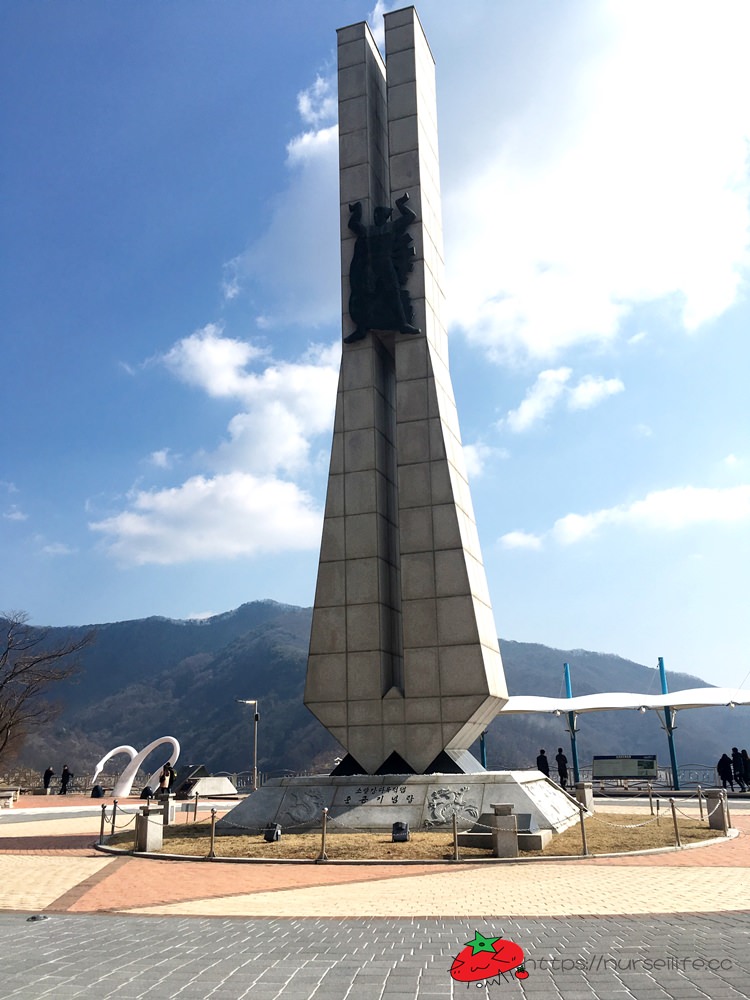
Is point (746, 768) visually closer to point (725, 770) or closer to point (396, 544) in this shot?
point (725, 770)

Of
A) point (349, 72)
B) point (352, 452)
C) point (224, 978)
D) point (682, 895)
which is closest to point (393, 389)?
point (352, 452)

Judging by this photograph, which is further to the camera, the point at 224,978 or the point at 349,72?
the point at 349,72

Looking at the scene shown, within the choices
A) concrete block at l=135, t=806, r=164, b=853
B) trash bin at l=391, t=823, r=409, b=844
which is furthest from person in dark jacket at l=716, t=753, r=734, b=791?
concrete block at l=135, t=806, r=164, b=853

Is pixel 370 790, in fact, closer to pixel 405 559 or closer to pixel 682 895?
pixel 405 559

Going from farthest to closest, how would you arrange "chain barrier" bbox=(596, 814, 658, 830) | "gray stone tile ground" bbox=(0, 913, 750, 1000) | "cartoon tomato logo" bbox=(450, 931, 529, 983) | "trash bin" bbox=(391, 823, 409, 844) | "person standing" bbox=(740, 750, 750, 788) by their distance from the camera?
"person standing" bbox=(740, 750, 750, 788), "chain barrier" bbox=(596, 814, 658, 830), "trash bin" bbox=(391, 823, 409, 844), "cartoon tomato logo" bbox=(450, 931, 529, 983), "gray stone tile ground" bbox=(0, 913, 750, 1000)

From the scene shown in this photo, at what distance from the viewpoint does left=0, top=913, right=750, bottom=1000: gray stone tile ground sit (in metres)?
6.54

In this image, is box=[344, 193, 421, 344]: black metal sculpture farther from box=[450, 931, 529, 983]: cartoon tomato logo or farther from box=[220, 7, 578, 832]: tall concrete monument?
box=[450, 931, 529, 983]: cartoon tomato logo

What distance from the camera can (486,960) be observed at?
7602mm

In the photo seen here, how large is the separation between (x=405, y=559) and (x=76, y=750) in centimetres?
17826

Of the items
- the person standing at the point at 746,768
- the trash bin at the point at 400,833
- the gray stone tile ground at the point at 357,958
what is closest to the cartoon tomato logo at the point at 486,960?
the gray stone tile ground at the point at 357,958

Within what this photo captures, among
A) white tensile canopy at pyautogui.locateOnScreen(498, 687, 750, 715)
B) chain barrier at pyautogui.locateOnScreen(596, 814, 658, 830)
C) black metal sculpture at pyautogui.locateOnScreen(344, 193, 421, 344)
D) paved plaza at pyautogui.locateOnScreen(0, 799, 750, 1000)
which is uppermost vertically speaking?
black metal sculpture at pyautogui.locateOnScreen(344, 193, 421, 344)

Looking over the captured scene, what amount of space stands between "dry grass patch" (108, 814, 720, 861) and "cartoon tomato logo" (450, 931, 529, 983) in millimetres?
8222

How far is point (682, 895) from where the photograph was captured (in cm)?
1124

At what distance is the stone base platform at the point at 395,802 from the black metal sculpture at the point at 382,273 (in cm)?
1375
